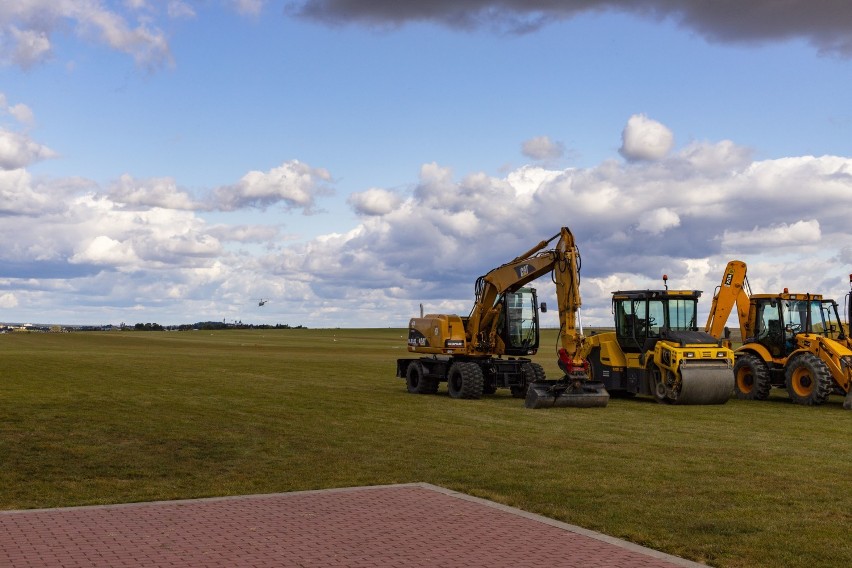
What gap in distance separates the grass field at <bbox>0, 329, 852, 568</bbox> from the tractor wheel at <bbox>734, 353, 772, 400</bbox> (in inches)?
43.3

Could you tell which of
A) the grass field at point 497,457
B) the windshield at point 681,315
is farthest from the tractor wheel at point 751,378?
the windshield at point 681,315

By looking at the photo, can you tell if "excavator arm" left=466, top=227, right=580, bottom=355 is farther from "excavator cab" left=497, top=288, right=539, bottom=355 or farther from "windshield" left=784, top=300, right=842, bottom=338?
"windshield" left=784, top=300, right=842, bottom=338

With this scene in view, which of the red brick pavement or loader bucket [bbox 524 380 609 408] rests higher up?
loader bucket [bbox 524 380 609 408]

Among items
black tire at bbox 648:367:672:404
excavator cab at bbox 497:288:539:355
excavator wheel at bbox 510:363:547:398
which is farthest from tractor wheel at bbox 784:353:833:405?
excavator cab at bbox 497:288:539:355

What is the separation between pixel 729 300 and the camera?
28.8m

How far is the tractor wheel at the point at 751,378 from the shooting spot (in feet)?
88.0

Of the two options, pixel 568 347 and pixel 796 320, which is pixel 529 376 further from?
pixel 796 320

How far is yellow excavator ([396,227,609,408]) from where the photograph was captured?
1032 inches

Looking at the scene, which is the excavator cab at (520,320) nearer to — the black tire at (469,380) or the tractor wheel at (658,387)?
the black tire at (469,380)

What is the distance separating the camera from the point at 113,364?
4450 cm

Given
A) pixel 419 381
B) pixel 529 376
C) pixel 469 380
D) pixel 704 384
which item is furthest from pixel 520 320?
pixel 704 384

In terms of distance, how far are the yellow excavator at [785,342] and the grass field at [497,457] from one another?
0.92m

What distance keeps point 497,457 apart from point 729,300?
50.9 feet

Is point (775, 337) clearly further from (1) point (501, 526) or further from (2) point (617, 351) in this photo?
(1) point (501, 526)
